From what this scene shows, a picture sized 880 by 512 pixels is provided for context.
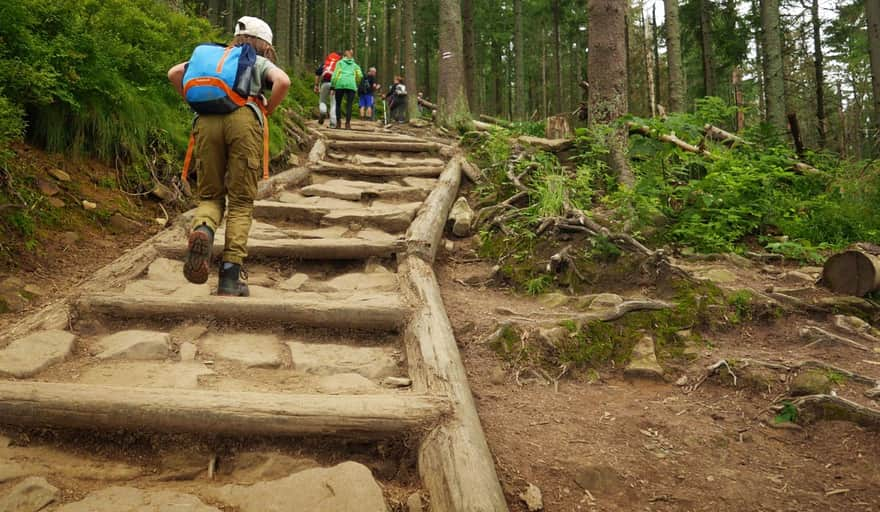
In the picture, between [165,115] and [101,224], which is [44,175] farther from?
[165,115]

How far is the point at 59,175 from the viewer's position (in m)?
4.11

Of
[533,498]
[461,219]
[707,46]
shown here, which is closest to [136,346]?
[533,498]

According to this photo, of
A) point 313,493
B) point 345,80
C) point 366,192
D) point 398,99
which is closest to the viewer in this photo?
point 313,493

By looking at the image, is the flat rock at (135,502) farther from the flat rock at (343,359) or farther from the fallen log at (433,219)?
the fallen log at (433,219)

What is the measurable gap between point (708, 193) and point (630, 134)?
1962mm

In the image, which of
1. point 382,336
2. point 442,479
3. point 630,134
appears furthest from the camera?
point 630,134

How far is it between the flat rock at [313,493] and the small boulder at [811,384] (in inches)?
81.8

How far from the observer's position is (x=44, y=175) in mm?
3986

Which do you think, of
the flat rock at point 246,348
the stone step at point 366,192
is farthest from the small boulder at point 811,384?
the stone step at point 366,192

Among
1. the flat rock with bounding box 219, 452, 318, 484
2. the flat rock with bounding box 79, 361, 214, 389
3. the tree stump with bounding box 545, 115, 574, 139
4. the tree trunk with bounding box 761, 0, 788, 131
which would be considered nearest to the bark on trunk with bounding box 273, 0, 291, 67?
the tree stump with bounding box 545, 115, 574, 139

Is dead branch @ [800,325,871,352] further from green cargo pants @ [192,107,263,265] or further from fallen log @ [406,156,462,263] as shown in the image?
green cargo pants @ [192,107,263,265]

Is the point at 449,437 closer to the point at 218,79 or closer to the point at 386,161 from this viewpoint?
the point at 218,79

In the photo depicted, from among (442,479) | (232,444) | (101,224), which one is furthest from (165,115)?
(442,479)

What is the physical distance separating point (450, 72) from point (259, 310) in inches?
359
